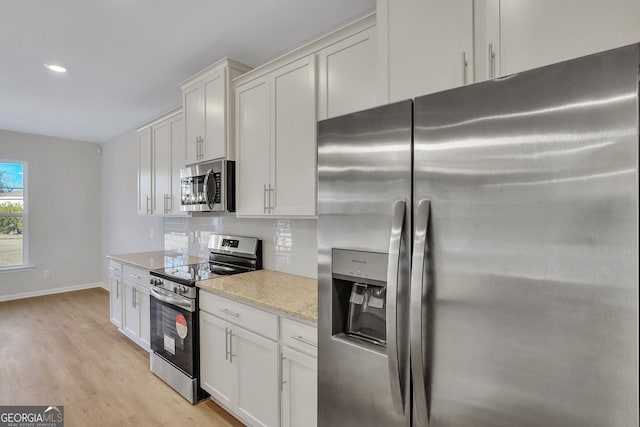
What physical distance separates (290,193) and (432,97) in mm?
1314

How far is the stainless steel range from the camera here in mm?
2375

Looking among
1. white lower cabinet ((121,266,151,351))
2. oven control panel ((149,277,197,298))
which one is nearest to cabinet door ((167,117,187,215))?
white lower cabinet ((121,266,151,351))

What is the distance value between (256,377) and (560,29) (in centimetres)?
215

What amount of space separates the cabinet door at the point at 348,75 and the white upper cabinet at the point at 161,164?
1937 millimetres

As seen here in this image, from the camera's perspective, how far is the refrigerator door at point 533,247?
74cm

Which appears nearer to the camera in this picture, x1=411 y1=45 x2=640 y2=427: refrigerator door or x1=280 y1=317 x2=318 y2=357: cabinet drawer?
x1=411 y1=45 x2=640 y2=427: refrigerator door

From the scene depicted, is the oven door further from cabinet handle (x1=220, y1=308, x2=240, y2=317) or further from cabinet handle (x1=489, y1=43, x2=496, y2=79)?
cabinet handle (x1=489, y1=43, x2=496, y2=79)

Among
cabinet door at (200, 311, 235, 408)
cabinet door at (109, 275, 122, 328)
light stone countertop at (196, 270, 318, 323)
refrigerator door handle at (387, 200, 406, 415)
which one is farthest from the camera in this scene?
cabinet door at (109, 275, 122, 328)

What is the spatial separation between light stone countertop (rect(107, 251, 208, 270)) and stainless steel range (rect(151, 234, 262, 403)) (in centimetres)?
35

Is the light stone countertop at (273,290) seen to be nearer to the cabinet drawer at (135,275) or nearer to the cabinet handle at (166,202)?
the cabinet drawer at (135,275)

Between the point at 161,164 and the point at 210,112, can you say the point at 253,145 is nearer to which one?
the point at 210,112

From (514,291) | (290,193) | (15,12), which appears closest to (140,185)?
(15,12)

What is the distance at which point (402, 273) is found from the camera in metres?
1.08

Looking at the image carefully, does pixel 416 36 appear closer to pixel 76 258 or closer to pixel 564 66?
pixel 564 66
